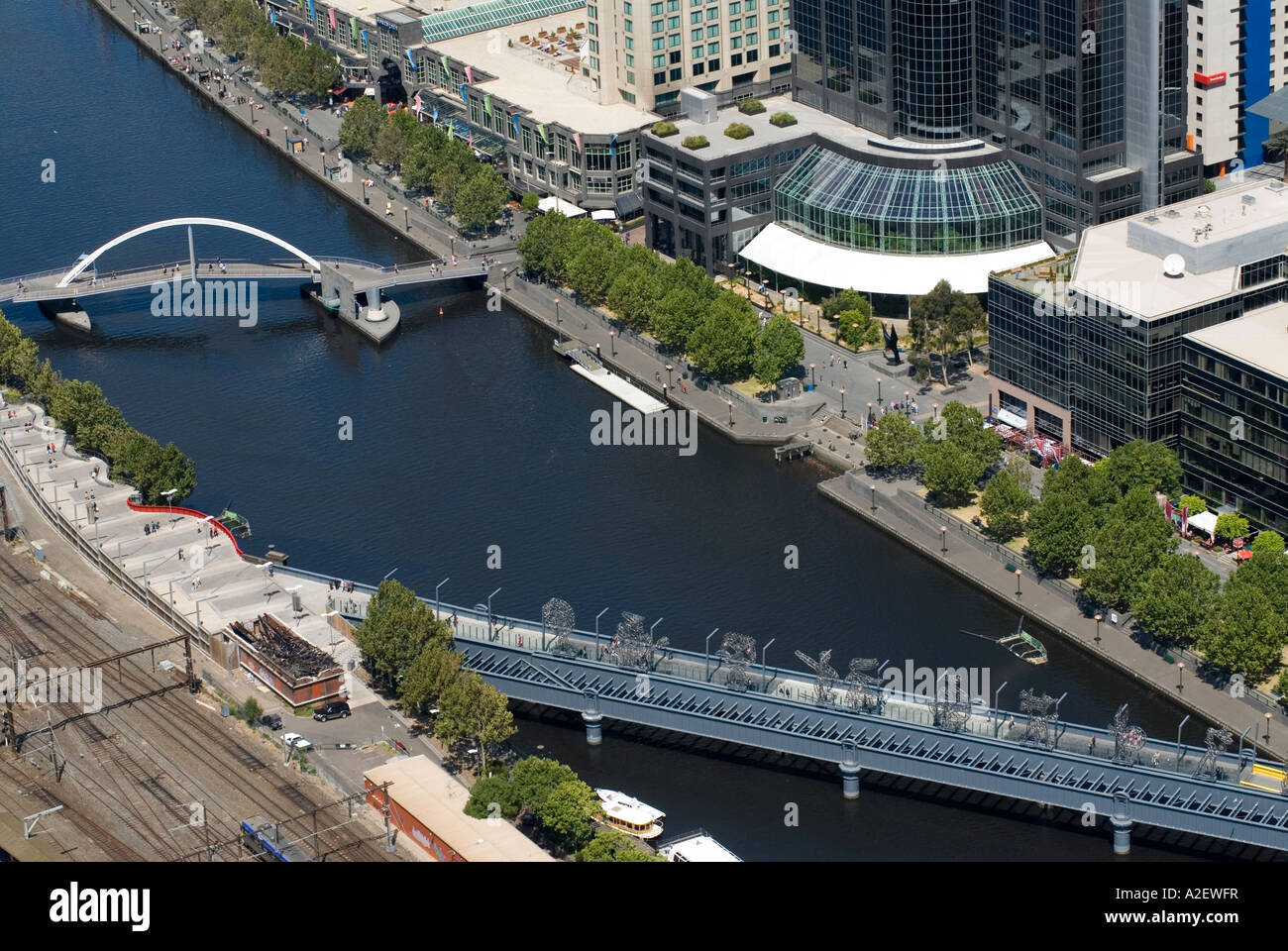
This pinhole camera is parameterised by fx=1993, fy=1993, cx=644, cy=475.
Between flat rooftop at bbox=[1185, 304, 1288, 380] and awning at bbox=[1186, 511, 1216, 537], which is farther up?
flat rooftop at bbox=[1185, 304, 1288, 380]

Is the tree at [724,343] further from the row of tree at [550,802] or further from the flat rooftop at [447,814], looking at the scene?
the row of tree at [550,802]

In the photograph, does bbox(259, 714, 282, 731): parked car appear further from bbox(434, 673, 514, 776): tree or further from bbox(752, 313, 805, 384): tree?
bbox(752, 313, 805, 384): tree

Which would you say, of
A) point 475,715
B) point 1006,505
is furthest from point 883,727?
point 1006,505

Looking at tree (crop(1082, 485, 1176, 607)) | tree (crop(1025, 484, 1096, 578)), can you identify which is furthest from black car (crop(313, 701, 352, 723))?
tree (crop(1082, 485, 1176, 607))

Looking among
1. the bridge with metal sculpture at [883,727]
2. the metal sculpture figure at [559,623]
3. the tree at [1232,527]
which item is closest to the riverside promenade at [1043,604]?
the bridge with metal sculpture at [883,727]

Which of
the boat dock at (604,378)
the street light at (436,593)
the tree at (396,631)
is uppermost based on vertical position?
the tree at (396,631)

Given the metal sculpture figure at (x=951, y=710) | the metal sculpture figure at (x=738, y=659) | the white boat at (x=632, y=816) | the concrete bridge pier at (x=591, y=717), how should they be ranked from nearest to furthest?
the white boat at (x=632, y=816) → the metal sculpture figure at (x=951, y=710) → the metal sculpture figure at (x=738, y=659) → the concrete bridge pier at (x=591, y=717)

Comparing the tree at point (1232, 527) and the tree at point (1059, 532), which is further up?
the tree at point (1059, 532)
